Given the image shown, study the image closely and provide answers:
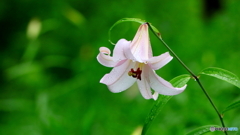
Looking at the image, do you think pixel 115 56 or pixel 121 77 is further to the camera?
pixel 121 77

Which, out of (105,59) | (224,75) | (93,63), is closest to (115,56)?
(105,59)

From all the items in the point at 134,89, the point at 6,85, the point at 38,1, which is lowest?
the point at 134,89

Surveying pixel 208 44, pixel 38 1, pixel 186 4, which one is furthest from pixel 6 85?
pixel 186 4

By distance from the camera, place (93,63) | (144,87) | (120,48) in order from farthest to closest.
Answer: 1. (93,63)
2. (144,87)
3. (120,48)

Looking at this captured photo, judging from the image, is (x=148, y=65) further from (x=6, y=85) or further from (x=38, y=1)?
(x=38, y=1)

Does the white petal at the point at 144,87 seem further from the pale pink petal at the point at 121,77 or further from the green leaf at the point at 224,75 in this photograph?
the green leaf at the point at 224,75

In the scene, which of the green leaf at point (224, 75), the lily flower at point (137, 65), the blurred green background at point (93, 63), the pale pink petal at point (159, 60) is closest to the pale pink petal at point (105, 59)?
the lily flower at point (137, 65)

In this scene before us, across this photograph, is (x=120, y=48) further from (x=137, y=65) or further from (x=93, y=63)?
(x=93, y=63)
